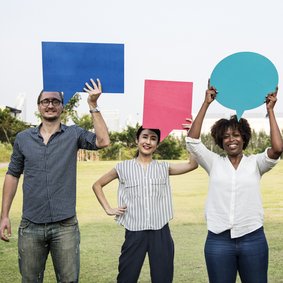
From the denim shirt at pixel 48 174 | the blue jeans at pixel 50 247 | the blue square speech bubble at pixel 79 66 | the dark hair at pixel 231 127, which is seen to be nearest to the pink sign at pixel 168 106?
the blue square speech bubble at pixel 79 66

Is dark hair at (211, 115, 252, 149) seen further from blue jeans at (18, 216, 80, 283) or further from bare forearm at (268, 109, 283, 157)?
blue jeans at (18, 216, 80, 283)

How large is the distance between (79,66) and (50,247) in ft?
2.76

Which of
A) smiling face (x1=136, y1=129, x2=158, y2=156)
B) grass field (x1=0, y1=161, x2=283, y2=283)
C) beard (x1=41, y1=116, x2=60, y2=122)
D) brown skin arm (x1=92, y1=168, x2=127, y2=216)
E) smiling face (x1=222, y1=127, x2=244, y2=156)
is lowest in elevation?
grass field (x1=0, y1=161, x2=283, y2=283)

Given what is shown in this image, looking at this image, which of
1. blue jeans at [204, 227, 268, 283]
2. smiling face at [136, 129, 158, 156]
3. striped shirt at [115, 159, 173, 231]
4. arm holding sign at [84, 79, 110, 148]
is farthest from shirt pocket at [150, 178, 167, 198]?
blue jeans at [204, 227, 268, 283]

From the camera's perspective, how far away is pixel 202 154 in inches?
89.7

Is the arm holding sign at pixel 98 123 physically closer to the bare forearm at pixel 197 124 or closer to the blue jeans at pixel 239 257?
the bare forearm at pixel 197 124

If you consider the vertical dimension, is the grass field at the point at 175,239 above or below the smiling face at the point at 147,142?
below

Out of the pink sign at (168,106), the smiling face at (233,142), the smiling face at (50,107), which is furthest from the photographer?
the pink sign at (168,106)

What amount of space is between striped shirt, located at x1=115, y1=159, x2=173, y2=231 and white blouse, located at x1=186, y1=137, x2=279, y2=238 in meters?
0.35

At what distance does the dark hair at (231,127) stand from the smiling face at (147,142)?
0.38m

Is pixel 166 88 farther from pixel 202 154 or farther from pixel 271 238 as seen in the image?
pixel 271 238

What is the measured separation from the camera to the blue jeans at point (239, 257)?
2.14 m

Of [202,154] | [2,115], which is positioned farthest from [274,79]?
[2,115]

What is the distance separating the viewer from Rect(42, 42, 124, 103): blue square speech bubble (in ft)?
8.17
